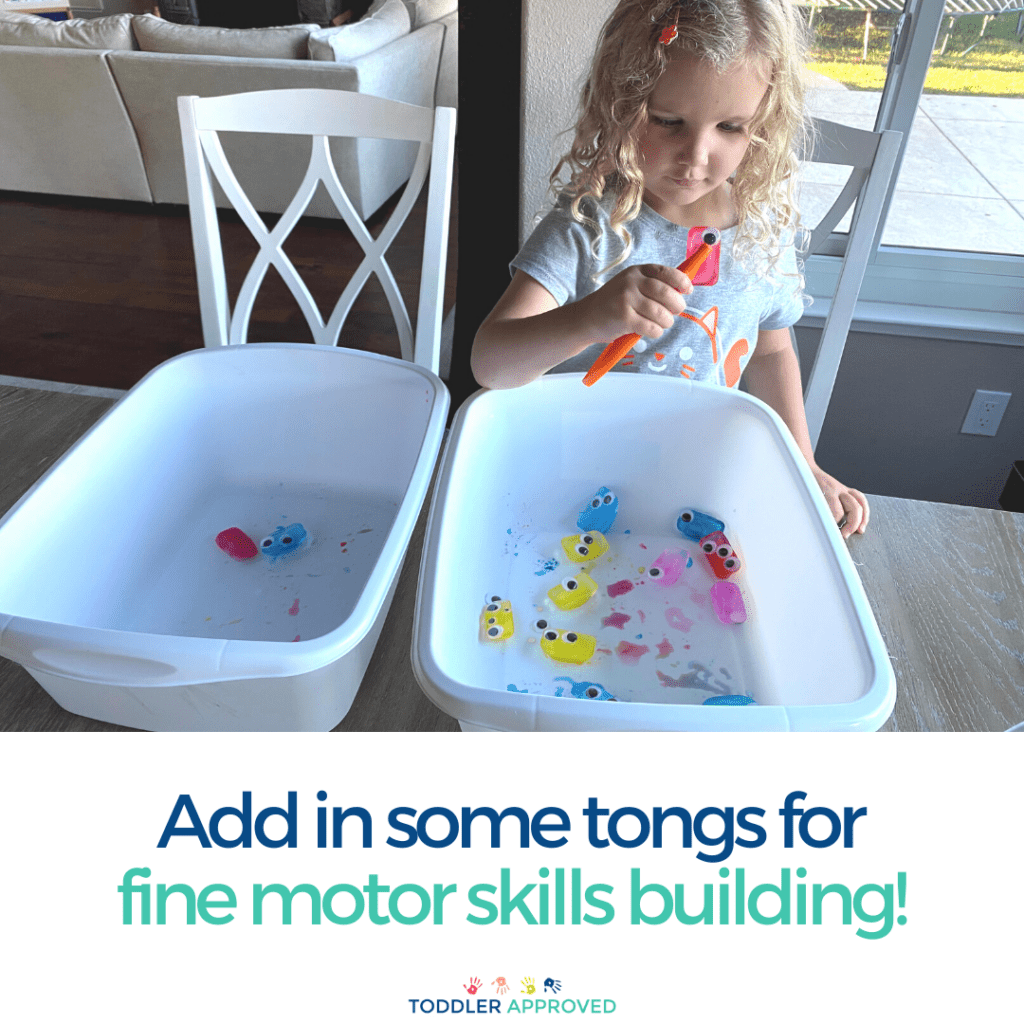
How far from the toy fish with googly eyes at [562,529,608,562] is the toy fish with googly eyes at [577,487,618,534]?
1 cm

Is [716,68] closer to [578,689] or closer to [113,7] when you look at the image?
[578,689]

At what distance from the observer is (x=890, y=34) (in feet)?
4.57

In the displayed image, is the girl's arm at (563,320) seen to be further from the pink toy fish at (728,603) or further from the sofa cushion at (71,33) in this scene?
the sofa cushion at (71,33)

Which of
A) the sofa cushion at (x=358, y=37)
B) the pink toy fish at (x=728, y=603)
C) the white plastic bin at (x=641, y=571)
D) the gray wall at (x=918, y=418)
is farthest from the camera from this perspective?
the sofa cushion at (x=358, y=37)

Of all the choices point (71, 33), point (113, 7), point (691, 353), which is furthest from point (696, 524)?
point (113, 7)

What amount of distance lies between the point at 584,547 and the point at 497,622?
139mm

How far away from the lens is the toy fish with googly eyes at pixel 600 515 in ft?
2.54

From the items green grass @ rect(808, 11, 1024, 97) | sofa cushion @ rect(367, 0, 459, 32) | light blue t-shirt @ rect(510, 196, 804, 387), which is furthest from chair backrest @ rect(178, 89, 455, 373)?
sofa cushion @ rect(367, 0, 459, 32)

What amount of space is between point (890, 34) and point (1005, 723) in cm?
132

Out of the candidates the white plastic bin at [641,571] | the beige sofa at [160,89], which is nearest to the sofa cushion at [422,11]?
the beige sofa at [160,89]

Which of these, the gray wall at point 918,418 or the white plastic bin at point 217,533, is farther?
the gray wall at point 918,418

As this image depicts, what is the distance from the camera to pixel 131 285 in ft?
8.94

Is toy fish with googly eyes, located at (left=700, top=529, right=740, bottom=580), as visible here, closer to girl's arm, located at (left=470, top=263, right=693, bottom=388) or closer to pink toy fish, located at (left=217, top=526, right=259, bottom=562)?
girl's arm, located at (left=470, top=263, right=693, bottom=388)

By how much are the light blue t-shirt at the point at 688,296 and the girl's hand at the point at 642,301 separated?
219 millimetres
